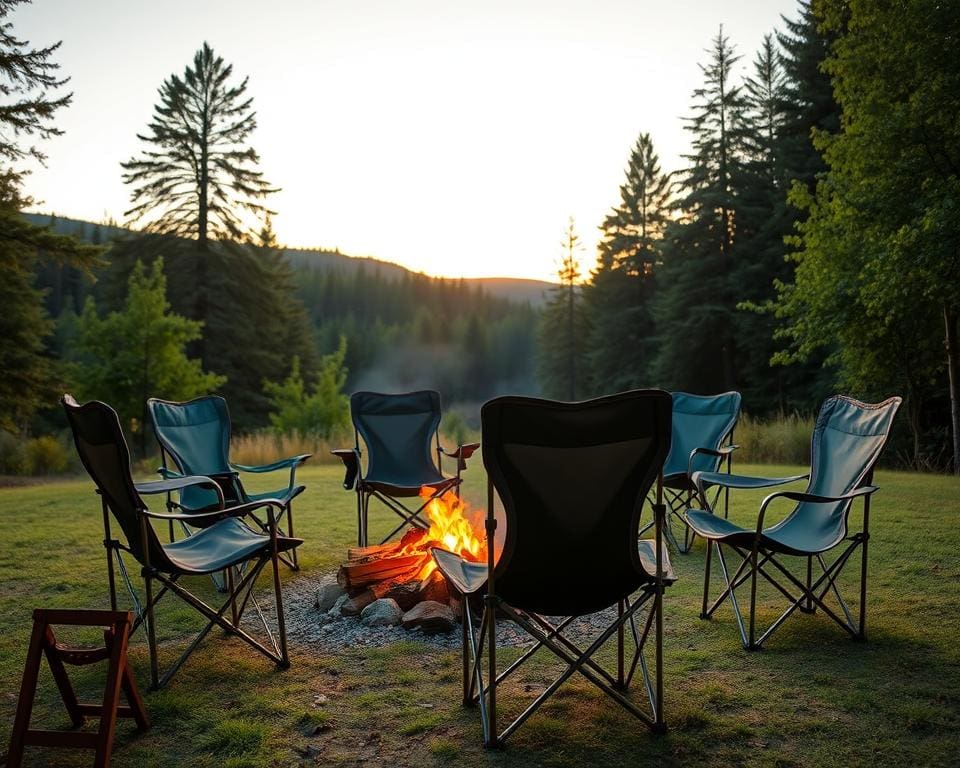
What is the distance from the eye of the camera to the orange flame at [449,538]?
3.70m

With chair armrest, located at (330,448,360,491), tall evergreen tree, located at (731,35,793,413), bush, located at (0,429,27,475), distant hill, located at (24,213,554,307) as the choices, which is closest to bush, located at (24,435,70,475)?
bush, located at (0,429,27,475)

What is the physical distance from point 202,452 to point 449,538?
1.77 meters

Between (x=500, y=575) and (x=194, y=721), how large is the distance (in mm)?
1159

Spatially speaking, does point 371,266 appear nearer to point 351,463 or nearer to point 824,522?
point 351,463

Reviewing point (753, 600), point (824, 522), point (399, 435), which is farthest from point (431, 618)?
point (399, 435)

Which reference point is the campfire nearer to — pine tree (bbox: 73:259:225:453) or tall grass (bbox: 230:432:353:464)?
tall grass (bbox: 230:432:353:464)

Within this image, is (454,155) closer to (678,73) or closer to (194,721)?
(678,73)

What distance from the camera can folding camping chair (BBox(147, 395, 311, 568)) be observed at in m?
4.36

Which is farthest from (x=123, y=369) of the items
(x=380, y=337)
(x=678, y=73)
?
(x=380, y=337)

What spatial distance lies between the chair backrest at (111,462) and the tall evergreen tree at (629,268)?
26.0 m

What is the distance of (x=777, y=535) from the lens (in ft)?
10.9

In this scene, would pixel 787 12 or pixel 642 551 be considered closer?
pixel 642 551

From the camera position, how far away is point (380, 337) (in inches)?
2062

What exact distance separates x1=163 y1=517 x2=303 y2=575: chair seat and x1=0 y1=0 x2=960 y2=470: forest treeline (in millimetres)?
8088
